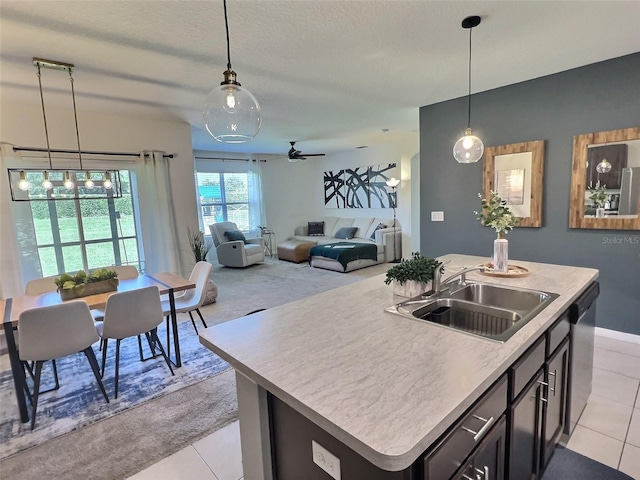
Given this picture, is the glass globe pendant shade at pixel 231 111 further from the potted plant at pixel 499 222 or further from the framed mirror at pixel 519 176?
the framed mirror at pixel 519 176

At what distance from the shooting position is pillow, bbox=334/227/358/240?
7453 millimetres

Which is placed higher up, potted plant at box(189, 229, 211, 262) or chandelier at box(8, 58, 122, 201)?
chandelier at box(8, 58, 122, 201)

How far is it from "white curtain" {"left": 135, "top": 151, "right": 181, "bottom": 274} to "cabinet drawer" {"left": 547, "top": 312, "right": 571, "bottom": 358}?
4427 millimetres

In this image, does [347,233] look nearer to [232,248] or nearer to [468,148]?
[232,248]

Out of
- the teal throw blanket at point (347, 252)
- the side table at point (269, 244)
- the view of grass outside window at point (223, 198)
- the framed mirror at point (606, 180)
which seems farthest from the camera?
the side table at point (269, 244)

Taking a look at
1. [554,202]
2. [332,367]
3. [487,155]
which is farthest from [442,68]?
[332,367]

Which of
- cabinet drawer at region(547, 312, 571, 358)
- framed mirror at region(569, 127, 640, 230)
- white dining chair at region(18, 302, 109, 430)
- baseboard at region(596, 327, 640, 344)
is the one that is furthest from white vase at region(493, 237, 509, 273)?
white dining chair at region(18, 302, 109, 430)

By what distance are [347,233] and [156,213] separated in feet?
13.7

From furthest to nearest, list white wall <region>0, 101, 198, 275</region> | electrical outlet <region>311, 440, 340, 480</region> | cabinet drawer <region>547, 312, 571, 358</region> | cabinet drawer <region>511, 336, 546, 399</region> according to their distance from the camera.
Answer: white wall <region>0, 101, 198, 275</region> < cabinet drawer <region>547, 312, 571, 358</region> < cabinet drawer <region>511, 336, 546, 399</region> < electrical outlet <region>311, 440, 340, 480</region>

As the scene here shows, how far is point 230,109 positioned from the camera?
157 cm

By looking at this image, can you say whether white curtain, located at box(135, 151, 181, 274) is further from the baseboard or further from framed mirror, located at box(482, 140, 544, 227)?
the baseboard

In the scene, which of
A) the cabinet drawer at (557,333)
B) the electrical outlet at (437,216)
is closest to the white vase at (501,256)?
the cabinet drawer at (557,333)

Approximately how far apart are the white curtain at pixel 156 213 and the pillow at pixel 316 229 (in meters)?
4.15

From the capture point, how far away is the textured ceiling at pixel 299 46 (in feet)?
6.36
